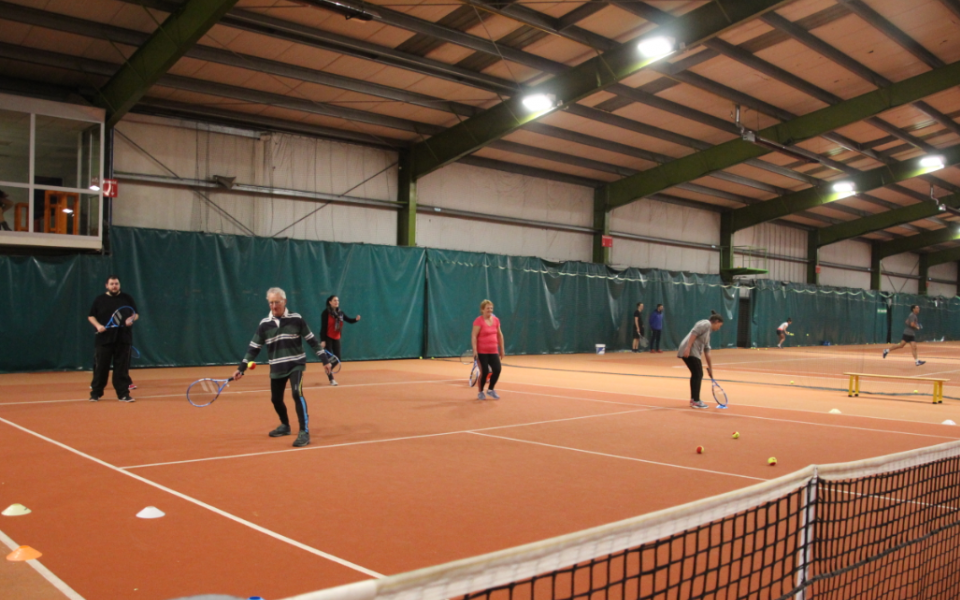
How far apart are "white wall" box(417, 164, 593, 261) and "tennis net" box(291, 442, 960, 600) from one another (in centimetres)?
1673

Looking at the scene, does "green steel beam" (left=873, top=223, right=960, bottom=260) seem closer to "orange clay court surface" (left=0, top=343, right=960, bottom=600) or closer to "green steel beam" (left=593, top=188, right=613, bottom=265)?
"green steel beam" (left=593, top=188, right=613, bottom=265)

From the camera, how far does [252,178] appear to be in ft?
59.5

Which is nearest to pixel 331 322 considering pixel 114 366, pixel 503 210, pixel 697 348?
pixel 114 366

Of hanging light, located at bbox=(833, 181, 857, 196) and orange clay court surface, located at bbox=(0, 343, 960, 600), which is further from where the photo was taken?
hanging light, located at bbox=(833, 181, 857, 196)

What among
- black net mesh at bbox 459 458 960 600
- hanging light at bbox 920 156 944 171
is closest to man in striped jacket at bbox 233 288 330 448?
black net mesh at bbox 459 458 960 600

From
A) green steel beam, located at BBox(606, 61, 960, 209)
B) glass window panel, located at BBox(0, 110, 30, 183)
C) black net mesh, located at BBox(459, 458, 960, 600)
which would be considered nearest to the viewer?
black net mesh, located at BBox(459, 458, 960, 600)

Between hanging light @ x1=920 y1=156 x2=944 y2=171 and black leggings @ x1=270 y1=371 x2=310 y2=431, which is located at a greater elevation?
hanging light @ x1=920 y1=156 x2=944 y2=171

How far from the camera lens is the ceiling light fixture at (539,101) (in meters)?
17.0

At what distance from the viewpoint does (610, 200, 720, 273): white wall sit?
27.5 m

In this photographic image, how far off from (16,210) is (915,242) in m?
43.0

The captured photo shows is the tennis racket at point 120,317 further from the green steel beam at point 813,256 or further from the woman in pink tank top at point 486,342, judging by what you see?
the green steel beam at point 813,256

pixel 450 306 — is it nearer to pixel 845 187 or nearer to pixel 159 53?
pixel 159 53

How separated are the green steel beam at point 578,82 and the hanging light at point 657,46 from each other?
0.19m

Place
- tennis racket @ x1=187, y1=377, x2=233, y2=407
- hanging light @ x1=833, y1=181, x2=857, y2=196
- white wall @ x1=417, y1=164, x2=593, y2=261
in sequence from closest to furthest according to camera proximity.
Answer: tennis racket @ x1=187, y1=377, x2=233, y2=407
white wall @ x1=417, y1=164, x2=593, y2=261
hanging light @ x1=833, y1=181, x2=857, y2=196
